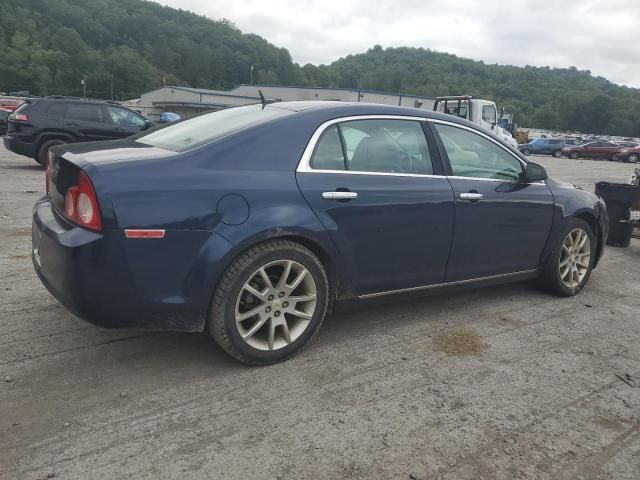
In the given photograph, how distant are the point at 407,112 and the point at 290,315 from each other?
5.51ft

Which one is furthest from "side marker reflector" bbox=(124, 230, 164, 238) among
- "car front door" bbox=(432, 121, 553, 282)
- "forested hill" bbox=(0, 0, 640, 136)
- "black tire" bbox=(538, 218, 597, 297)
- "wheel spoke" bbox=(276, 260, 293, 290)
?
"forested hill" bbox=(0, 0, 640, 136)

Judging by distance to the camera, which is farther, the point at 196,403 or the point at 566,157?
the point at 566,157

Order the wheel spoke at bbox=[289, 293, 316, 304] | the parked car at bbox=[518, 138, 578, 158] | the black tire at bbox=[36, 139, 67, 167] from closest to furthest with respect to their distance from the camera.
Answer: the wheel spoke at bbox=[289, 293, 316, 304]
the black tire at bbox=[36, 139, 67, 167]
the parked car at bbox=[518, 138, 578, 158]

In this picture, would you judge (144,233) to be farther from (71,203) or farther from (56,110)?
(56,110)

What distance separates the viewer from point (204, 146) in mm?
3111

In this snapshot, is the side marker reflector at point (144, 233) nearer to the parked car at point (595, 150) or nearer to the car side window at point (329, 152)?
the car side window at point (329, 152)

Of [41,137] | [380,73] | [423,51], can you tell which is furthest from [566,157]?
[423,51]

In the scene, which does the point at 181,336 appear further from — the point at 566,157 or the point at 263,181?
the point at 566,157

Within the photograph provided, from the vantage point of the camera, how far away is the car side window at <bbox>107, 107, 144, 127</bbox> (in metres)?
11.9

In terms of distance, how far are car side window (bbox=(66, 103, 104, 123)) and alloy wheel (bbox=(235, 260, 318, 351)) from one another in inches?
393

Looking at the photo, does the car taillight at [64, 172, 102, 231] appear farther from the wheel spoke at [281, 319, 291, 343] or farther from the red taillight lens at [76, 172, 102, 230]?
the wheel spoke at [281, 319, 291, 343]

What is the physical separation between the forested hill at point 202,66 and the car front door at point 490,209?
80.5 meters

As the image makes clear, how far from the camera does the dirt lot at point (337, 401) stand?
2396 mm

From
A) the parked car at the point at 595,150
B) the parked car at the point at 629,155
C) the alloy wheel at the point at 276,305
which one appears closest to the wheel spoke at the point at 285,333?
the alloy wheel at the point at 276,305
